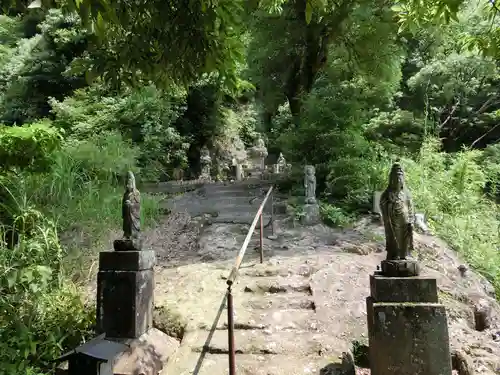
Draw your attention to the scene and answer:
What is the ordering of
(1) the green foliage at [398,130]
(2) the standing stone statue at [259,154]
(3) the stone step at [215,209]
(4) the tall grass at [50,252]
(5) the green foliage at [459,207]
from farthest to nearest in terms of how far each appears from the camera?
(2) the standing stone statue at [259,154] → (1) the green foliage at [398,130] → (3) the stone step at [215,209] → (5) the green foliage at [459,207] → (4) the tall grass at [50,252]

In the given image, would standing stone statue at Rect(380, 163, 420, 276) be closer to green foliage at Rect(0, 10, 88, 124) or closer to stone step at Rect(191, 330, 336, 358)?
stone step at Rect(191, 330, 336, 358)

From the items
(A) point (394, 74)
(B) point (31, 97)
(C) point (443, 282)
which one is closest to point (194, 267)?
(C) point (443, 282)

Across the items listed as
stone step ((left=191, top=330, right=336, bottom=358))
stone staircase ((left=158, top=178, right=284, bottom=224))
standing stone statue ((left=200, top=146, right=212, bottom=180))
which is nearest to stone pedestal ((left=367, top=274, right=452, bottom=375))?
stone step ((left=191, top=330, right=336, bottom=358))

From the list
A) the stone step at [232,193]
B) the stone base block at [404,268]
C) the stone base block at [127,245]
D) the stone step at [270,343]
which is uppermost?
the stone step at [232,193]

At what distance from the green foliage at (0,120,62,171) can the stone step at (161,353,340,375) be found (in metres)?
3.11

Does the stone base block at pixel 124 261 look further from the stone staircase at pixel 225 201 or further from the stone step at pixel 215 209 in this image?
the stone step at pixel 215 209

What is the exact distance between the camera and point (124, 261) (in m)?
3.69

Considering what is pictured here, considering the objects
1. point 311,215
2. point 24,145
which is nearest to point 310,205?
point 311,215

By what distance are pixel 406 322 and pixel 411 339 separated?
123mm

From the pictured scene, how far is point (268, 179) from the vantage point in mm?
11117

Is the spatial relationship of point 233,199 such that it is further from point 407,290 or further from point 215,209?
point 407,290

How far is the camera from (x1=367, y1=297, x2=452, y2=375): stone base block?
9.08 feet

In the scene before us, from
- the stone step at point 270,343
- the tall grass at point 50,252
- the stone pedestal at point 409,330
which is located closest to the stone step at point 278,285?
the stone step at point 270,343

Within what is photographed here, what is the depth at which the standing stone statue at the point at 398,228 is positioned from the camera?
296 centimetres
